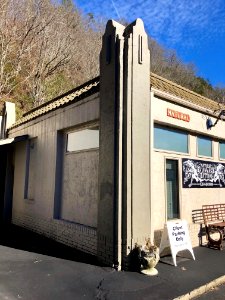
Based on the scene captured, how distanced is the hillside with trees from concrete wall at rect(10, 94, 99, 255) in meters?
11.9

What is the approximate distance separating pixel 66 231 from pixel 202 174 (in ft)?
15.6

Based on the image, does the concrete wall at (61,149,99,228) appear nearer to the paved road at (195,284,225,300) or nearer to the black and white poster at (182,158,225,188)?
the black and white poster at (182,158,225,188)

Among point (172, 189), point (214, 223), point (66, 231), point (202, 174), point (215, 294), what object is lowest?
point (215, 294)

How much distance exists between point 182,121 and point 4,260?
246 inches

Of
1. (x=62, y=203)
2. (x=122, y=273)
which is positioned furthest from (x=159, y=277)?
(x=62, y=203)

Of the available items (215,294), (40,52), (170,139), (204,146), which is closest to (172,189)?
(170,139)

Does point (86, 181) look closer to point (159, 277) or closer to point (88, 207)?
point (88, 207)

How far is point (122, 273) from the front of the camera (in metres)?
6.25

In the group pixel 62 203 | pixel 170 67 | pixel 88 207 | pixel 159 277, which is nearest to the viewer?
pixel 159 277

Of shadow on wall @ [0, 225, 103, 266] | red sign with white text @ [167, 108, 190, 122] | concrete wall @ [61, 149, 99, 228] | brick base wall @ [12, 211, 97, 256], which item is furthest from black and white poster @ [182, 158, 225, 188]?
shadow on wall @ [0, 225, 103, 266]

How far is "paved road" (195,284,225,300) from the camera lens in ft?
17.2

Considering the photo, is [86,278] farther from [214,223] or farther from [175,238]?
[214,223]

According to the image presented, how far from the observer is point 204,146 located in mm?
9875

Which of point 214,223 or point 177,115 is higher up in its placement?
point 177,115
